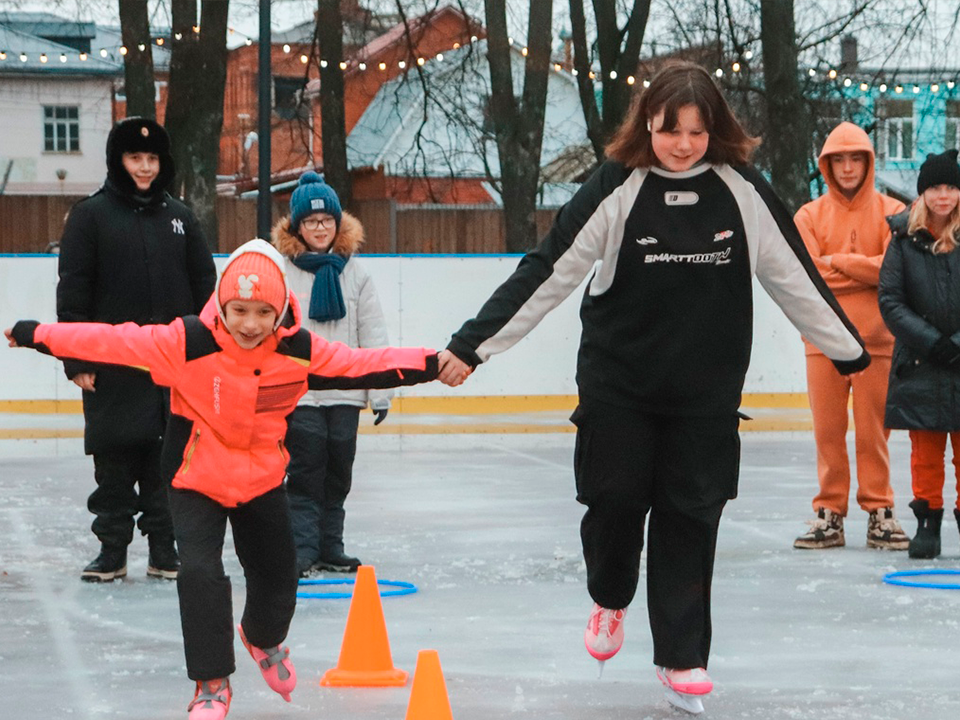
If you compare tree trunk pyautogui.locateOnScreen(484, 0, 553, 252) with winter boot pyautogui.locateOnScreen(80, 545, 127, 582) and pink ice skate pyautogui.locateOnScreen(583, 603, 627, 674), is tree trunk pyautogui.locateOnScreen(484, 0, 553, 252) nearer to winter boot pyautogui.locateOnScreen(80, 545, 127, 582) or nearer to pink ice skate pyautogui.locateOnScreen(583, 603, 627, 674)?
winter boot pyautogui.locateOnScreen(80, 545, 127, 582)

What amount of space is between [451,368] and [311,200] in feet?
8.73

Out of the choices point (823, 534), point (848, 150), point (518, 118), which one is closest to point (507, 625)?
point (823, 534)

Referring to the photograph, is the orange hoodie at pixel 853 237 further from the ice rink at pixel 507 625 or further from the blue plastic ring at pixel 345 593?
the blue plastic ring at pixel 345 593

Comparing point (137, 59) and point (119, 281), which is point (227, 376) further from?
point (137, 59)

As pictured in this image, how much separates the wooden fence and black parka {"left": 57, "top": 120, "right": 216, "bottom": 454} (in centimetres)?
2115

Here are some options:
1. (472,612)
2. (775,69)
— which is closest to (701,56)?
(775,69)

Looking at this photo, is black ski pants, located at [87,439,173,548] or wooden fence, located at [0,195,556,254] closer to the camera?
black ski pants, located at [87,439,173,548]

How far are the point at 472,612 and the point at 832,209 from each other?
2.90m

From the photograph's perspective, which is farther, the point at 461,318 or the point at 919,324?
the point at 461,318

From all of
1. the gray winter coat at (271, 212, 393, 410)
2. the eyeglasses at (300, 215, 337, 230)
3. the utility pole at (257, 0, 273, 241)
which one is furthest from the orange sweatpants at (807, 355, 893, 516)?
the utility pole at (257, 0, 273, 241)

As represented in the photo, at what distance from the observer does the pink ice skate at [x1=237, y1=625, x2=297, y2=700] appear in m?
4.77

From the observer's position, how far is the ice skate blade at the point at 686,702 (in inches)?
183

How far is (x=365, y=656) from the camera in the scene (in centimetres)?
509

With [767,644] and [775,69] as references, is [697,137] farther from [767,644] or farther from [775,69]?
[775,69]
